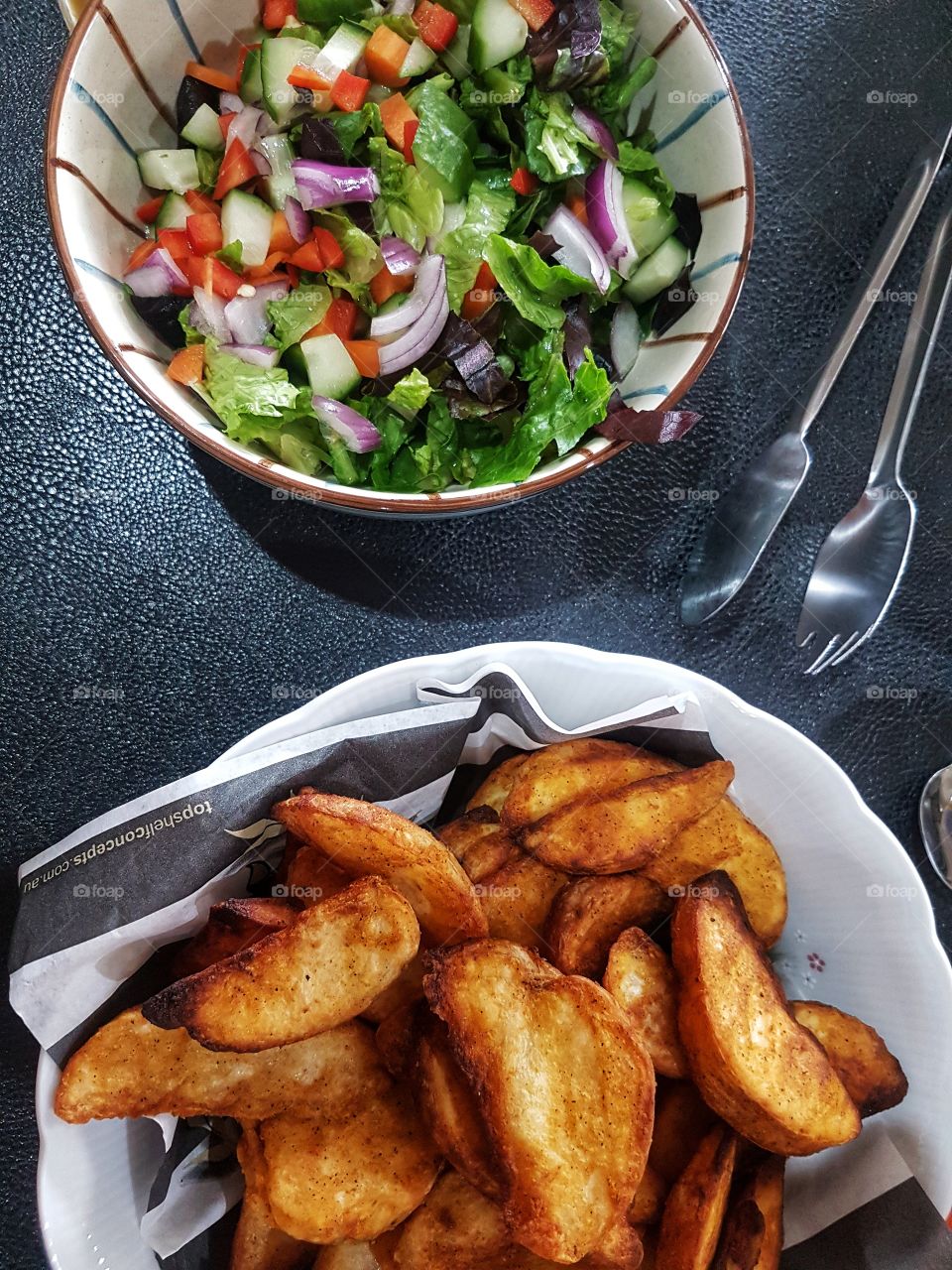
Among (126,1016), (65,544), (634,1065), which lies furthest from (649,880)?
(65,544)

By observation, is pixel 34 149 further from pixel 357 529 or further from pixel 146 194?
pixel 357 529

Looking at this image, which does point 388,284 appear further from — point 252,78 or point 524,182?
point 252,78

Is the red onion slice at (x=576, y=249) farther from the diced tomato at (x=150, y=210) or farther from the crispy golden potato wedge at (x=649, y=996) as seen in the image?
the crispy golden potato wedge at (x=649, y=996)

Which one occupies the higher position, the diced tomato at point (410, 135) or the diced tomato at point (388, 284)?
the diced tomato at point (410, 135)

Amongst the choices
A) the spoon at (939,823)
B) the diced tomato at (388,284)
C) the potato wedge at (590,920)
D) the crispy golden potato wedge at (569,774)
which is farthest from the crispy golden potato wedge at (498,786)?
the spoon at (939,823)

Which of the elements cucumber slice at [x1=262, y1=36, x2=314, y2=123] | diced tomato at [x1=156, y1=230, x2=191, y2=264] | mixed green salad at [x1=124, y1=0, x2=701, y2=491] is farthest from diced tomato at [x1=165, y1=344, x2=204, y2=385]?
cucumber slice at [x1=262, y1=36, x2=314, y2=123]
